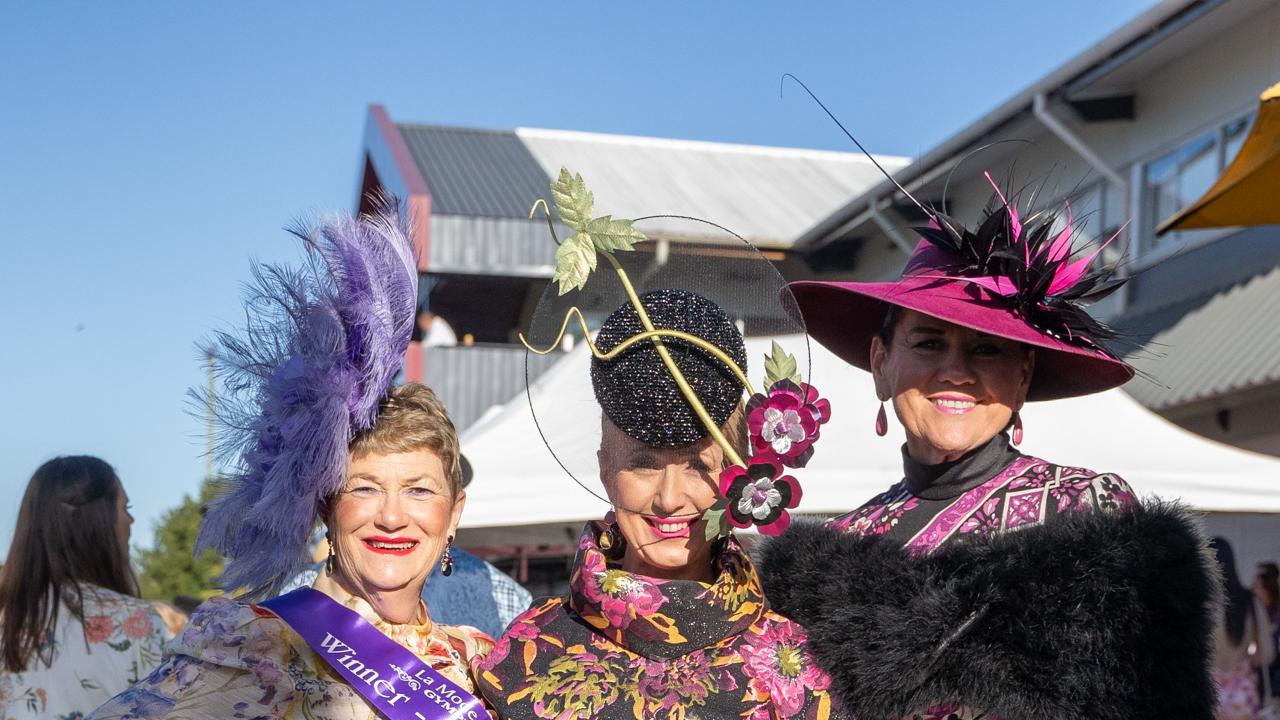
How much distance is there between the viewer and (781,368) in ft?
7.50

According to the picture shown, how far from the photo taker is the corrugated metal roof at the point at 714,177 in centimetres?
1470

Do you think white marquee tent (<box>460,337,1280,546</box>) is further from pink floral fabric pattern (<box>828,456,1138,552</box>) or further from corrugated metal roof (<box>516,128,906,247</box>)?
corrugated metal roof (<box>516,128,906,247</box>)

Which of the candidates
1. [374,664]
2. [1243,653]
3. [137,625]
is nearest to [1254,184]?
[374,664]

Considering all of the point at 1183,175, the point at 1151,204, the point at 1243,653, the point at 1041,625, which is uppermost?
→ the point at 1183,175

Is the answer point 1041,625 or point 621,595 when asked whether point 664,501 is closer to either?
point 621,595

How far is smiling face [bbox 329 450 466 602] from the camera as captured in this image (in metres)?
2.34

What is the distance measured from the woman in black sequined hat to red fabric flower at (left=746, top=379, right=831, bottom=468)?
0.12ft

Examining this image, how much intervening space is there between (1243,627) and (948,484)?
5.02 m

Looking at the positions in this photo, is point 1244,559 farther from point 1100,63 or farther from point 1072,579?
point 1072,579

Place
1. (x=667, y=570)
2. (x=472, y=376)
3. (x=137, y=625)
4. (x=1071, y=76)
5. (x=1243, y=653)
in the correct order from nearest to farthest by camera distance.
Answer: (x=667, y=570) < (x=137, y=625) < (x=1243, y=653) < (x=1071, y=76) < (x=472, y=376)

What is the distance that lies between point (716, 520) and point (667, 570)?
0.14 metres

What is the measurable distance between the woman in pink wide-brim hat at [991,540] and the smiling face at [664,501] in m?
0.21

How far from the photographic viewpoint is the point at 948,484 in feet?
8.30

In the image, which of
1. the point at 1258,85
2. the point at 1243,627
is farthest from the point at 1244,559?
the point at 1258,85
